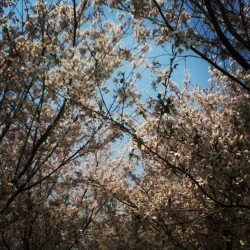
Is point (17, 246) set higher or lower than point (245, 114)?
higher

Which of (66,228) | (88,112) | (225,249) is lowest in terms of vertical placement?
(225,249)

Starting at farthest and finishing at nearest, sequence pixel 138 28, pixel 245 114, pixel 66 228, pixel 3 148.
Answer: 1. pixel 66 228
2. pixel 3 148
3. pixel 138 28
4. pixel 245 114

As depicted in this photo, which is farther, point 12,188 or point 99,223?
point 99,223

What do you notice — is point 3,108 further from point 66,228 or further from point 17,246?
point 17,246

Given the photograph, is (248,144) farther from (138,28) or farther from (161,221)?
(138,28)

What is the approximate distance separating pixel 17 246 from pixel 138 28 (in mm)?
12873

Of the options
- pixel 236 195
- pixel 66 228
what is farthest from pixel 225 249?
pixel 66 228

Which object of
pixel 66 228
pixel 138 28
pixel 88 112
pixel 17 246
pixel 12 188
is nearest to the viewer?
pixel 88 112

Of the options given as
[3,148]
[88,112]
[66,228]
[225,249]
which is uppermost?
[3,148]

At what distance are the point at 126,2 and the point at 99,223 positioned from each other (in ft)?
45.3

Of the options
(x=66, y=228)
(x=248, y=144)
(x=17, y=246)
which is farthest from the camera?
(x=17, y=246)

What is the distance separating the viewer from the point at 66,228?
12844 mm

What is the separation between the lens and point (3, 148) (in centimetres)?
1079

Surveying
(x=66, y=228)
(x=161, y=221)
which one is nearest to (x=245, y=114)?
(x=161, y=221)
